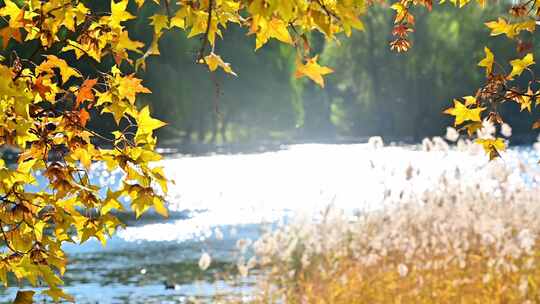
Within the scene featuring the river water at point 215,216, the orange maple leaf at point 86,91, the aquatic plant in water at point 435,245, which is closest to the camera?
the orange maple leaf at point 86,91

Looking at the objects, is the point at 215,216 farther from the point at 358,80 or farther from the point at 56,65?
the point at 358,80

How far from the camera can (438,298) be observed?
8133 mm

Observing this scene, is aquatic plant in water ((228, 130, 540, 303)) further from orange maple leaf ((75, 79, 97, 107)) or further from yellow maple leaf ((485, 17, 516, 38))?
orange maple leaf ((75, 79, 97, 107))

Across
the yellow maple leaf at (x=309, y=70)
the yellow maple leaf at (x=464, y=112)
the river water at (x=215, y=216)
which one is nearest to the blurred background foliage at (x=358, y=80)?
the river water at (x=215, y=216)

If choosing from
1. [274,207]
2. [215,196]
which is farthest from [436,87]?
[274,207]

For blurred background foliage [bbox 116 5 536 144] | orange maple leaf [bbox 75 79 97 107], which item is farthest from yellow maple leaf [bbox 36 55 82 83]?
blurred background foliage [bbox 116 5 536 144]

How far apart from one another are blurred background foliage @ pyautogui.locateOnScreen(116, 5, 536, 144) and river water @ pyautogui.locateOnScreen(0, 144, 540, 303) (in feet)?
10.0

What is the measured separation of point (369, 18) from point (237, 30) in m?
12.3

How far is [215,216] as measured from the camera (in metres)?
23.3

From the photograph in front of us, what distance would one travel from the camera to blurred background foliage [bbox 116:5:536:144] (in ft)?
116

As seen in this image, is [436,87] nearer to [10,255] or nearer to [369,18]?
[369,18]

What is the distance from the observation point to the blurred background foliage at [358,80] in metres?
35.3

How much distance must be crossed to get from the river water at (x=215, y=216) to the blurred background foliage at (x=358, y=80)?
120 inches

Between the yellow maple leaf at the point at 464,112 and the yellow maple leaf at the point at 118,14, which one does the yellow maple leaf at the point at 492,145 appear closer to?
the yellow maple leaf at the point at 464,112
